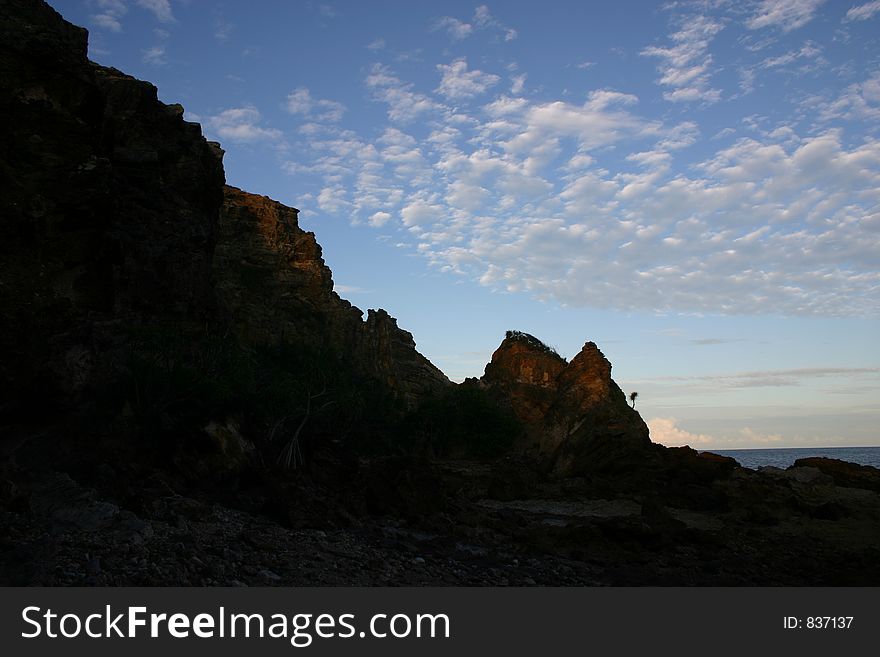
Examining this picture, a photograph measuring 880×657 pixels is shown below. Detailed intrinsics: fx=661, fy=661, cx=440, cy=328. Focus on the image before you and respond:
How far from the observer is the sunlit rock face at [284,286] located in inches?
2256

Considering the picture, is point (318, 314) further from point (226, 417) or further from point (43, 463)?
point (43, 463)

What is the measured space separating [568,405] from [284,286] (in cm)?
3124

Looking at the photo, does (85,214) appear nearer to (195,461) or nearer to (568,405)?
(195,461)

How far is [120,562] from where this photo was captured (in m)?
11.6

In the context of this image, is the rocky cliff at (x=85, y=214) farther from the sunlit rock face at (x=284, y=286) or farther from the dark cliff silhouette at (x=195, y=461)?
the sunlit rock face at (x=284, y=286)

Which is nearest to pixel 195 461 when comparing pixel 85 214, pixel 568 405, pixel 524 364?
pixel 85 214

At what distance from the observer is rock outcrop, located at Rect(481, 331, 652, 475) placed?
39.8 meters

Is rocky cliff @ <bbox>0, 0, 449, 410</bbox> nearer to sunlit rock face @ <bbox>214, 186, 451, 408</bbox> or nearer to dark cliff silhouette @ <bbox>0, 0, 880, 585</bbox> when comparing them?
dark cliff silhouette @ <bbox>0, 0, 880, 585</bbox>

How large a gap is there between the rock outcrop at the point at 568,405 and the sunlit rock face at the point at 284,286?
50.5ft

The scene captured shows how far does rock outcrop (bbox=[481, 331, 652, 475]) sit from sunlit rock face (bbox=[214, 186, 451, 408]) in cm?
1539

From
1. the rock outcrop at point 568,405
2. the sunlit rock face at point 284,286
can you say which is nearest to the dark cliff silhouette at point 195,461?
the rock outcrop at point 568,405

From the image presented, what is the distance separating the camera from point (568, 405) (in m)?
68.8

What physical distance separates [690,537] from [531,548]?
5.69 meters
